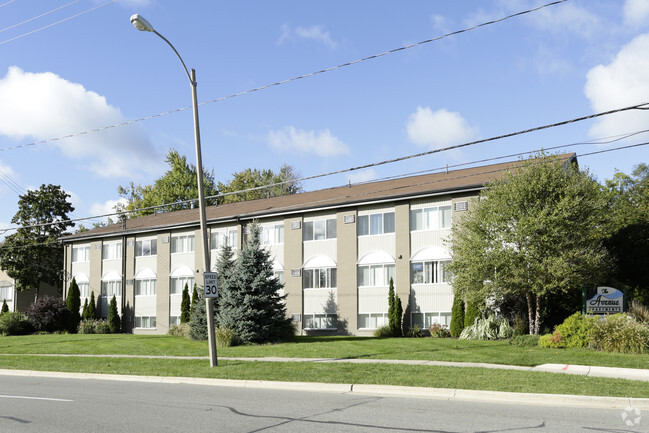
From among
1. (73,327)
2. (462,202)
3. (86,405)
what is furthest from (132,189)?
(86,405)

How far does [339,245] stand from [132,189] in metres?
47.0

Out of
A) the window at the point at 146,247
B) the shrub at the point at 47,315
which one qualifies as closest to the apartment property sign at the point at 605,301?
the window at the point at 146,247

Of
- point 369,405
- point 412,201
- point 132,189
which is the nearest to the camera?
point 369,405

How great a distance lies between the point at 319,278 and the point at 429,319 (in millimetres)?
6953

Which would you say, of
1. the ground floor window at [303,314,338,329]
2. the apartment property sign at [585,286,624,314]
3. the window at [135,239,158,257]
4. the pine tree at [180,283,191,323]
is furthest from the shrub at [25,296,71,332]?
the apartment property sign at [585,286,624,314]

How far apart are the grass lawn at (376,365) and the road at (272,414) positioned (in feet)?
4.70

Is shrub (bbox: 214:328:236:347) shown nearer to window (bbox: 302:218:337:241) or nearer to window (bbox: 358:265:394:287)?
window (bbox: 358:265:394:287)

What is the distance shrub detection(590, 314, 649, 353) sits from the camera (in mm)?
18562

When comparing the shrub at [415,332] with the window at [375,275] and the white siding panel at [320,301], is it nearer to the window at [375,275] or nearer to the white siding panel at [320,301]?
the window at [375,275]

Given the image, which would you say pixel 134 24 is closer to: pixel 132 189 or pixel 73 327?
pixel 73 327

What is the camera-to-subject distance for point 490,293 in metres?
24.1

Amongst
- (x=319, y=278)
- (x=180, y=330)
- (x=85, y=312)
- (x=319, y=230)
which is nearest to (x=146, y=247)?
(x=85, y=312)

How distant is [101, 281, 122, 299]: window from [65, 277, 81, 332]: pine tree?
187 cm

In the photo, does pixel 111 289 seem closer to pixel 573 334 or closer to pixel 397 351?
pixel 397 351
